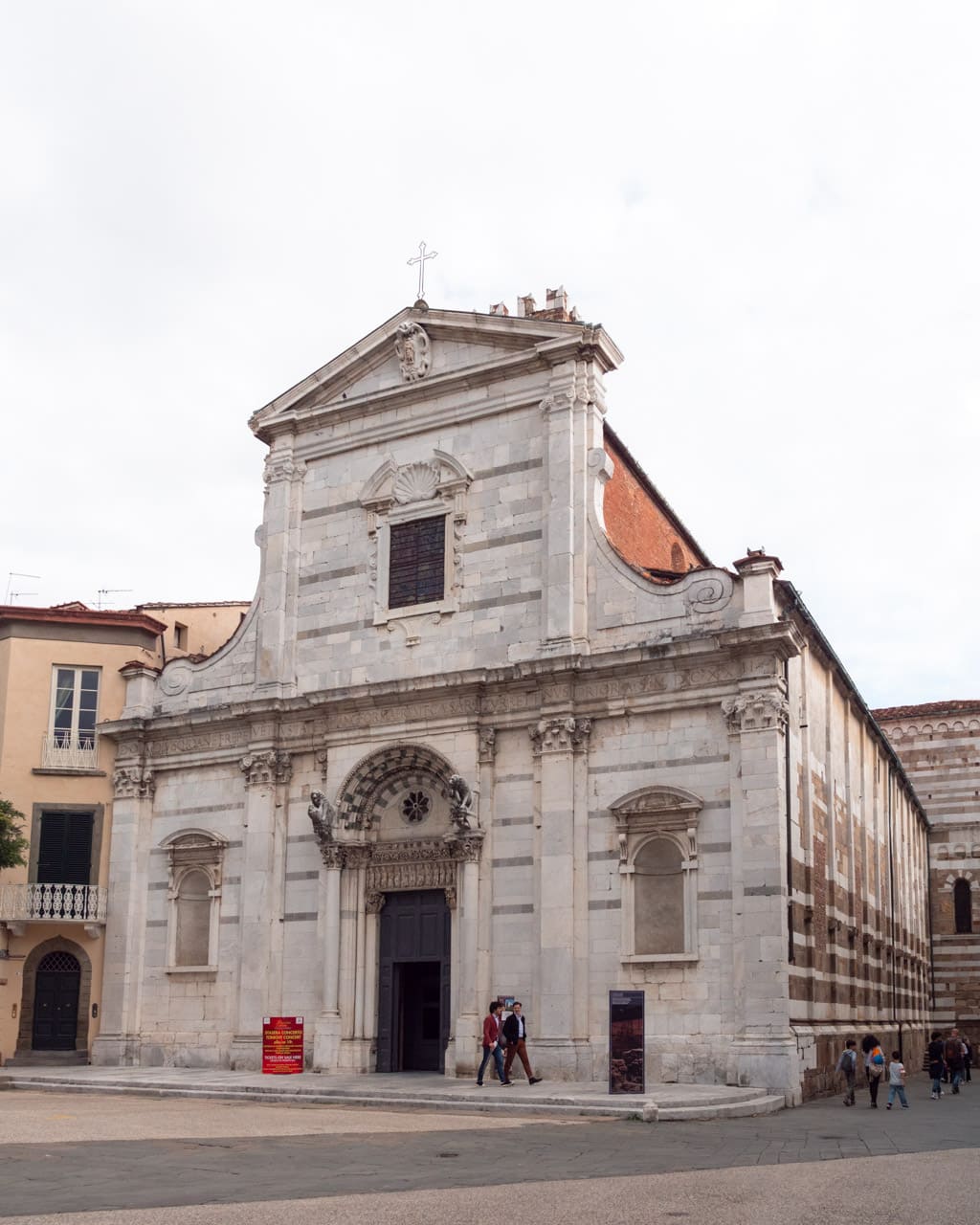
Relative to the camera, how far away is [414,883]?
26391 mm

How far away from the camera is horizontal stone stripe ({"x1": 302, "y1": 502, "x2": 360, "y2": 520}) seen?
29.2m

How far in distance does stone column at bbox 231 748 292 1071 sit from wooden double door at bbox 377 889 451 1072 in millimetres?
2313

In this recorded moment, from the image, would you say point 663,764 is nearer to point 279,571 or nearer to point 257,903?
point 257,903

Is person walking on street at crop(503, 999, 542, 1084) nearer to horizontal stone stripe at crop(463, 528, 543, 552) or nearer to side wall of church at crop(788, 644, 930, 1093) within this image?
side wall of church at crop(788, 644, 930, 1093)

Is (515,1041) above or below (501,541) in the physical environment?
below

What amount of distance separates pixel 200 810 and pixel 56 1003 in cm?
507

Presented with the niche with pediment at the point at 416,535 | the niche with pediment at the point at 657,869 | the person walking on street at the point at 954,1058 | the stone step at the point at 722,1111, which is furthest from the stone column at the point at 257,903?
the person walking on street at the point at 954,1058

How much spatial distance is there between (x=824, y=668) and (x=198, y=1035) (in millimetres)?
14643

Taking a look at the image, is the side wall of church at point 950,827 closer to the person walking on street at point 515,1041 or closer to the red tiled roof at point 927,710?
the red tiled roof at point 927,710

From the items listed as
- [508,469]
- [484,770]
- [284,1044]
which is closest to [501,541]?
[508,469]

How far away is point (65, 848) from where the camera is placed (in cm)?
A: 3005

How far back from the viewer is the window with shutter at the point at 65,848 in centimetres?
2973

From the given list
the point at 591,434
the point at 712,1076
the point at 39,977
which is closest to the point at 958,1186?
the point at 712,1076

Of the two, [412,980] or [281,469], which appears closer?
[412,980]
